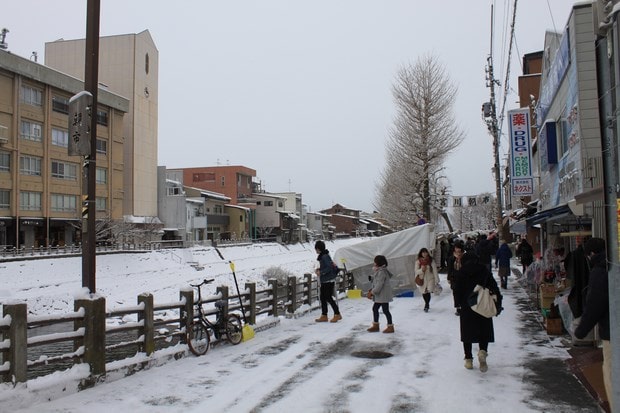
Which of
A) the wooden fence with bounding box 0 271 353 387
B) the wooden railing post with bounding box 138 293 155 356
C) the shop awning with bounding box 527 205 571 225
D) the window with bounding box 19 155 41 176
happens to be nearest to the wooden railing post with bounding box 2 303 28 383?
the wooden fence with bounding box 0 271 353 387

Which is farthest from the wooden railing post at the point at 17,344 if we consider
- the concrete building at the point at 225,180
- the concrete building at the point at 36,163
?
the concrete building at the point at 225,180

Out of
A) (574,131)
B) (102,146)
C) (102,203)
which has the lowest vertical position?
(574,131)

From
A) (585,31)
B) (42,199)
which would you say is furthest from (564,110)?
(42,199)

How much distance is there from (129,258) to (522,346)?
32.6 metres

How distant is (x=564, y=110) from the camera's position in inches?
483

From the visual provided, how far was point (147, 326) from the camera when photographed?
26.0 feet

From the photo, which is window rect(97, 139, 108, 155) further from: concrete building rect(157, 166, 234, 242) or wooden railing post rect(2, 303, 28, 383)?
wooden railing post rect(2, 303, 28, 383)

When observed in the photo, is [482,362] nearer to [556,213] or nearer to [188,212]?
[556,213]

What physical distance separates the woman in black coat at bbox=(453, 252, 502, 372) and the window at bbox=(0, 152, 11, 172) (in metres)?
38.4

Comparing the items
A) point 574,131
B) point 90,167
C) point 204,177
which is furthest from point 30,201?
point 204,177

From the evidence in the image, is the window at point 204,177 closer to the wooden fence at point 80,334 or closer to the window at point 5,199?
the window at point 5,199

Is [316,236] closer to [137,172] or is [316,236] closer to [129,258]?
[137,172]

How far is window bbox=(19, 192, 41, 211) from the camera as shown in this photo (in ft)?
125

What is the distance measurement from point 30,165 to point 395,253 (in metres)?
33.2
